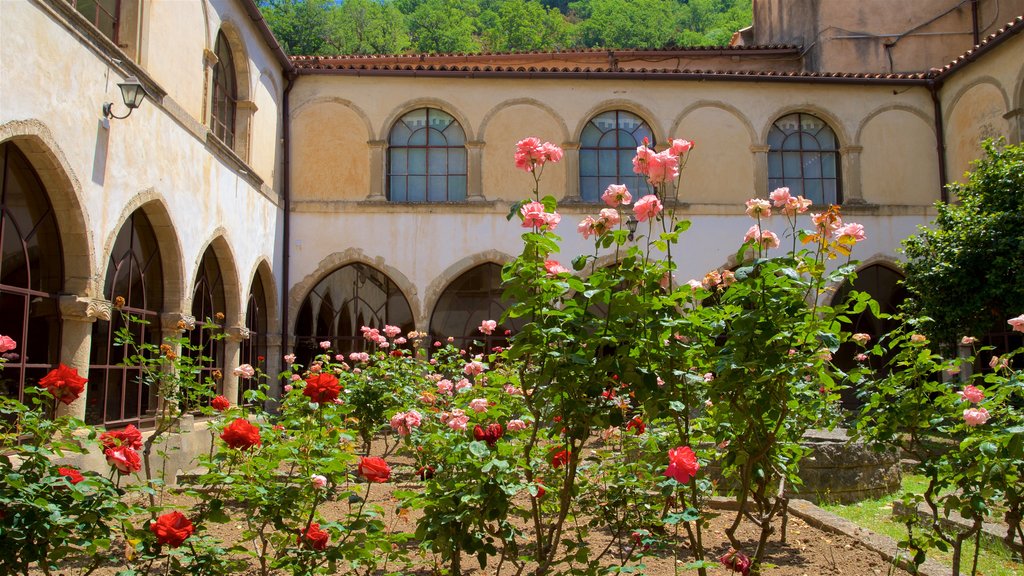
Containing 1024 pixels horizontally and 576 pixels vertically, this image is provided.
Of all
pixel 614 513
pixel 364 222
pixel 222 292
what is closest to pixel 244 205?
pixel 222 292

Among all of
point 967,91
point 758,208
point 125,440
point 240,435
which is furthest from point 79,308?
point 967,91

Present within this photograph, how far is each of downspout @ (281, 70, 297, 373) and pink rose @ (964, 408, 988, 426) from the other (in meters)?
12.6

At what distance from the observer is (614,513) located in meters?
4.17

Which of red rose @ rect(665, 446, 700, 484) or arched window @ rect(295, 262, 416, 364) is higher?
arched window @ rect(295, 262, 416, 364)

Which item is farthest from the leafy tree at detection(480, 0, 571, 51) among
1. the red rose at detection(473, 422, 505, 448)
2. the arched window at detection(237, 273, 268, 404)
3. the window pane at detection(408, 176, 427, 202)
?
the red rose at detection(473, 422, 505, 448)

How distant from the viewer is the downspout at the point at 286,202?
48.7 ft

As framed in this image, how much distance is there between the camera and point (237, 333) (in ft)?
40.7

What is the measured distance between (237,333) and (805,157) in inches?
409

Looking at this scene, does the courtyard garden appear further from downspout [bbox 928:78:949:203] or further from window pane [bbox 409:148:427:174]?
downspout [bbox 928:78:949:203]

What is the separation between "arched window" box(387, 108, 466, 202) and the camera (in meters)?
15.5

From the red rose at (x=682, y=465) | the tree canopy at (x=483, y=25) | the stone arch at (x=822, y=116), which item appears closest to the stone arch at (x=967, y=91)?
the stone arch at (x=822, y=116)

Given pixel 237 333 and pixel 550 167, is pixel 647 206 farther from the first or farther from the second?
pixel 550 167

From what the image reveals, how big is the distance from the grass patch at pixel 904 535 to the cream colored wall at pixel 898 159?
8317 mm

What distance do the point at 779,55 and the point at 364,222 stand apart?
1135 centimetres
